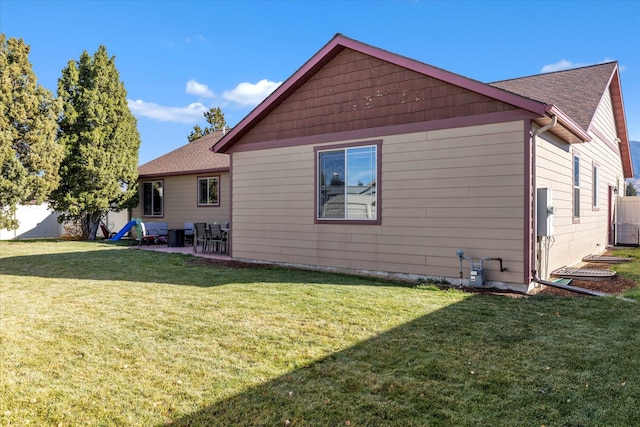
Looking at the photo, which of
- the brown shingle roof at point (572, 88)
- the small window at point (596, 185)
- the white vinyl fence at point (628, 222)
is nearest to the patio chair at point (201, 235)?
the brown shingle roof at point (572, 88)

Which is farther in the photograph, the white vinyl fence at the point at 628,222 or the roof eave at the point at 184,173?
the roof eave at the point at 184,173

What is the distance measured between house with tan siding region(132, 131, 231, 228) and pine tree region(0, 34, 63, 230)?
3.57 metres

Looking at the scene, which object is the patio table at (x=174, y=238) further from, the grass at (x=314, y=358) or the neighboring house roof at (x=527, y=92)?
the grass at (x=314, y=358)

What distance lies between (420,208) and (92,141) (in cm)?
1473

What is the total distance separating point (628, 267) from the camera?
9016mm

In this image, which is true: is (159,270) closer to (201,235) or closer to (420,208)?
(201,235)

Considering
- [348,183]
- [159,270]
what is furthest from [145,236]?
[348,183]

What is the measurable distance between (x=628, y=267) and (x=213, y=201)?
12.6 m

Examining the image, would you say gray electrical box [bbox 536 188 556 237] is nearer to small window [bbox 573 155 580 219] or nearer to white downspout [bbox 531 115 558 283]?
white downspout [bbox 531 115 558 283]

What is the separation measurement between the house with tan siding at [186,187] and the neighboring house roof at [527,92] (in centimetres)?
506

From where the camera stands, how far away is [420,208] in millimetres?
7547

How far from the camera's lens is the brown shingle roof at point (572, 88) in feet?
31.8

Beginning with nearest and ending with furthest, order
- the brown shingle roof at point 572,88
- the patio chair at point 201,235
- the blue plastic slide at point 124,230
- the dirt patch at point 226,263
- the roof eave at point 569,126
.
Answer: the roof eave at point 569,126 → the dirt patch at point 226,263 → the brown shingle roof at point 572,88 → the patio chair at point 201,235 → the blue plastic slide at point 124,230

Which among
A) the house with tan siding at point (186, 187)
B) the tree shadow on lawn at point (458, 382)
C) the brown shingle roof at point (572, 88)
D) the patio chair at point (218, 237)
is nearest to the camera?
the tree shadow on lawn at point (458, 382)
